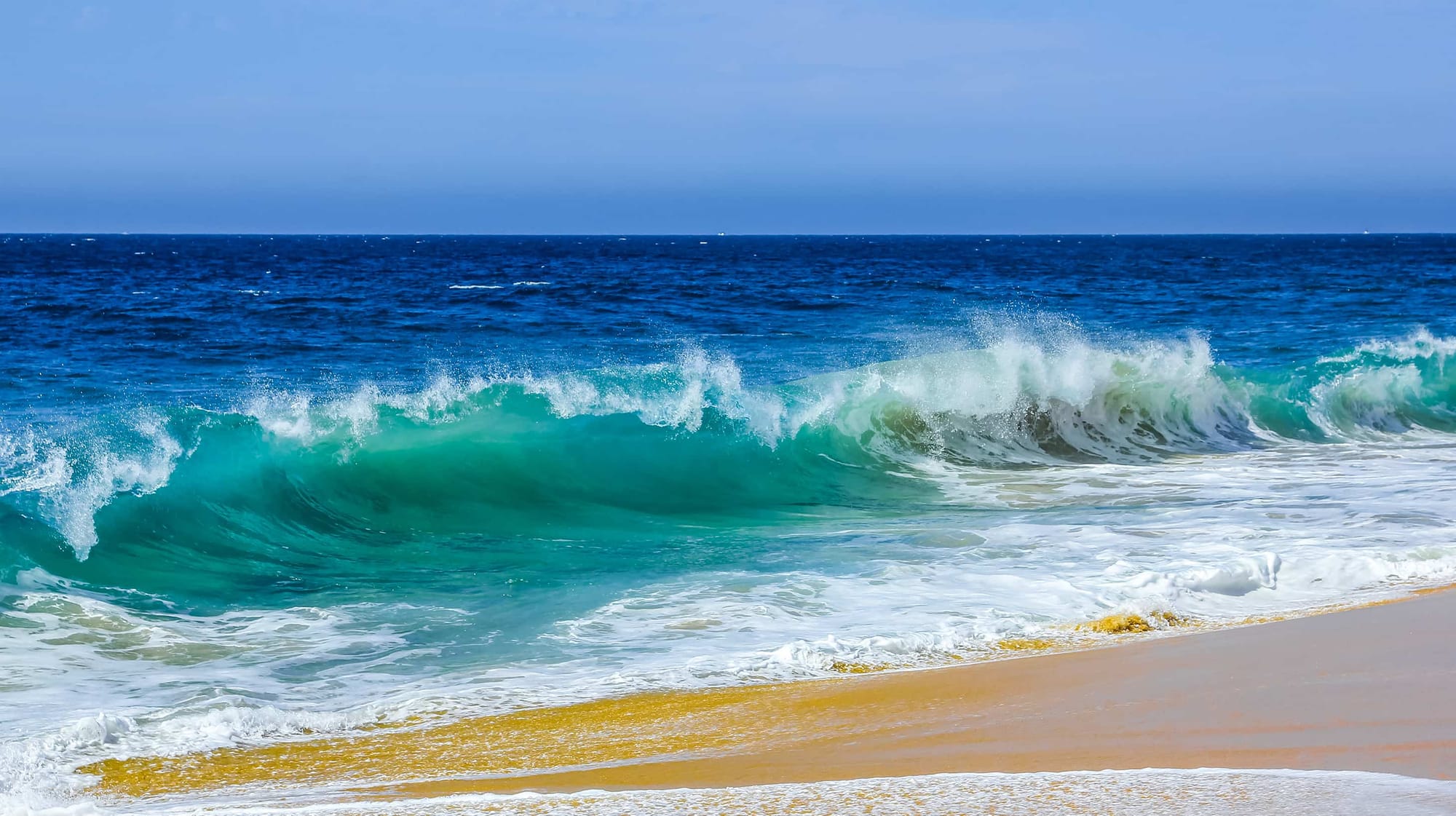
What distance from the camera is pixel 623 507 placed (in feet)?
36.4

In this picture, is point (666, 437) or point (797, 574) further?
point (666, 437)

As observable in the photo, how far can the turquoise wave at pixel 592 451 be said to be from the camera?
29.0 ft

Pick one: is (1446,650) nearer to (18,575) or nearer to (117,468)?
(18,575)

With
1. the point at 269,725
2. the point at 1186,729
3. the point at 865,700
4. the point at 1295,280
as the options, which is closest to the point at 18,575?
the point at 269,725

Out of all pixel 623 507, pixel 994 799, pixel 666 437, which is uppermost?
pixel 994 799

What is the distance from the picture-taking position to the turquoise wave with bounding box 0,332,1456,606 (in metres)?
8.84

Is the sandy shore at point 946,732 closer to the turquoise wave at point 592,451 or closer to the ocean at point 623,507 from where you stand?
the ocean at point 623,507

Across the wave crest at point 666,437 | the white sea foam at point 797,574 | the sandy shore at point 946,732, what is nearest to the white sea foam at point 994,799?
the sandy shore at point 946,732

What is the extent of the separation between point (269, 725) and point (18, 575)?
3474mm

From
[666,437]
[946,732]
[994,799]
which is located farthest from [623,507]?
[994,799]

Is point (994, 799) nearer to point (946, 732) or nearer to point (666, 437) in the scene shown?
point (946, 732)

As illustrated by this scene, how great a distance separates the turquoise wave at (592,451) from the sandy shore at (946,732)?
3498 millimetres

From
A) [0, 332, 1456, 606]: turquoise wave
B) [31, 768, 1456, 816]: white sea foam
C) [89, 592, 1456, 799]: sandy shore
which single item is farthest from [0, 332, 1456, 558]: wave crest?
[31, 768, 1456, 816]: white sea foam

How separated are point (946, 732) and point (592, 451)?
8405mm
